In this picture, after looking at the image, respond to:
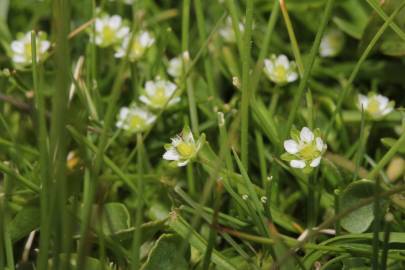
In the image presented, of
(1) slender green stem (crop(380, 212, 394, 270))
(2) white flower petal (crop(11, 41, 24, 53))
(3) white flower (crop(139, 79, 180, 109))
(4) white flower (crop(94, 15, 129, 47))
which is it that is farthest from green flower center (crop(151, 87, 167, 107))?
(1) slender green stem (crop(380, 212, 394, 270))

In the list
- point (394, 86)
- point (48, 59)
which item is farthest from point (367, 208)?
point (48, 59)

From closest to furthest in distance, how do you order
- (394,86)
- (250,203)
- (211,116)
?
1. (250,203)
2. (211,116)
3. (394,86)

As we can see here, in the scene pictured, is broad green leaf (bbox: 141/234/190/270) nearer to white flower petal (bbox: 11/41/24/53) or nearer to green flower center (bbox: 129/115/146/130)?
green flower center (bbox: 129/115/146/130)

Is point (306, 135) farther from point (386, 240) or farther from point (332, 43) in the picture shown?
point (332, 43)

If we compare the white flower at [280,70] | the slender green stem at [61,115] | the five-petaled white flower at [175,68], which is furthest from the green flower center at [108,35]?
the slender green stem at [61,115]

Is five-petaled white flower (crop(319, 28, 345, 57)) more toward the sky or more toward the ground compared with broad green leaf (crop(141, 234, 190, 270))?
more toward the sky

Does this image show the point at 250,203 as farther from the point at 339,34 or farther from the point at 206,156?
the point at 339,34

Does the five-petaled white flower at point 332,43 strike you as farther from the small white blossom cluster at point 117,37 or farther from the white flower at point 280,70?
the small white blossom cluster at point 117,37

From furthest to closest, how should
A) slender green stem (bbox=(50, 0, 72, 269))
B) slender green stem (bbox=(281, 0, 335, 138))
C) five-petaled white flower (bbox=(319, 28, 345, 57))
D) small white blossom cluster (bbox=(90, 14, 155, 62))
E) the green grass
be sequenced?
five-petaled white flower (bbox=(319, 28, 345, 57))
small white blossom cluster (bbox=(90, 14, 155, 62))
slender green stem (bbox=(281, 0, 335, 138))
the green grass
slender green stem (bbox=(50, 0, 72, 269))
